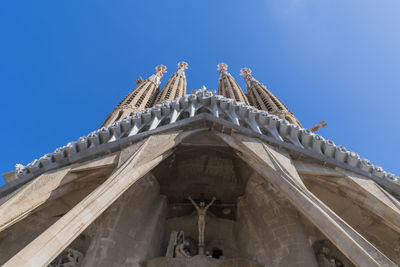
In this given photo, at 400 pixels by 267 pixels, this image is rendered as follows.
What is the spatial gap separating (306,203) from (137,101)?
67.7ft

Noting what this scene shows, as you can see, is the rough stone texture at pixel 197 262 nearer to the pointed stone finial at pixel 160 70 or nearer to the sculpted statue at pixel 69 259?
the sculpted statue at pixel 69 259

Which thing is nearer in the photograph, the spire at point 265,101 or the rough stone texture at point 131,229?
the rough stone texture at point 131,229

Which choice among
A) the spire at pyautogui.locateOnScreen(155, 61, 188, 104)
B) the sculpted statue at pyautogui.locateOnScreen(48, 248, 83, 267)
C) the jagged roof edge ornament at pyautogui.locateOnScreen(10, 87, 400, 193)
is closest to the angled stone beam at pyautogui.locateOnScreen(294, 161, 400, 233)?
the jagged roof edge ornament at pyautogui.locateOnScreen(10, 87, 400, 193)

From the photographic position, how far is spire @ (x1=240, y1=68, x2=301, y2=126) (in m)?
22.8

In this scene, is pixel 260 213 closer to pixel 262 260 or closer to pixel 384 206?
pixel 262 260

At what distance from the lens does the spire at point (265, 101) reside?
22.8 m

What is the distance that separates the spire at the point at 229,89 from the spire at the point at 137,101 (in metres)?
6.61

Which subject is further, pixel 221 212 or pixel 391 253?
pixel 221 212

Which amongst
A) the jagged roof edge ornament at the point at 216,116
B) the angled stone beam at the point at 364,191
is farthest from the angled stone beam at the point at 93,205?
the angled stone beam at the point at 364,191

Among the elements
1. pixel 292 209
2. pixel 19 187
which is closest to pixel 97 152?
pixel 19 187

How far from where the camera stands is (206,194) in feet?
35.2

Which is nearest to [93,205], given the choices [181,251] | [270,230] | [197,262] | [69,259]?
[69,259]

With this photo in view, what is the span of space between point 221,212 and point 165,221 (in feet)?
6.43

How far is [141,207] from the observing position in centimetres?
920
